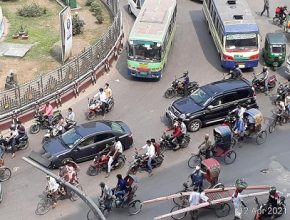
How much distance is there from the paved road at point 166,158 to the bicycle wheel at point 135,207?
0.21 m

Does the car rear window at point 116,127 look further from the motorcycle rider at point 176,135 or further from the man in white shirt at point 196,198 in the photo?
the man in white shirt at point 196,198

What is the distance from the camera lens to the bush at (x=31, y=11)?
1469 inches

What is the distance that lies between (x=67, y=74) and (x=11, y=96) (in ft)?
11.5

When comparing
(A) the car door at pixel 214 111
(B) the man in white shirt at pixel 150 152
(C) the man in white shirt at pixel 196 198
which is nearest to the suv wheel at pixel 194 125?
(A) the car door at pixel 214 111

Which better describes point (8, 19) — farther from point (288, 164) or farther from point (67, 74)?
point (288, 164)

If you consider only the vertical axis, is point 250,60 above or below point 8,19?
above

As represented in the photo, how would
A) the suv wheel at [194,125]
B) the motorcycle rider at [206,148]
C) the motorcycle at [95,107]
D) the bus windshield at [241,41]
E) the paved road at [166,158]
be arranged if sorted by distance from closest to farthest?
the paved road at [166,158] → the motorcycle rider at [206,148] → the suv wheel at [194,125] → the motorcycle at [95,107] → the bus windshield at [241,41]

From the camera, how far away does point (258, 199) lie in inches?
826

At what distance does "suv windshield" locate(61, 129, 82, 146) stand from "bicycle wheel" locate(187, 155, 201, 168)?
14.8ft

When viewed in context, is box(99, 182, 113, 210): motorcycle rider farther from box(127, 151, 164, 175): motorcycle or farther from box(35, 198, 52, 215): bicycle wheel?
box(127, 151, 164, 175): motorcycle

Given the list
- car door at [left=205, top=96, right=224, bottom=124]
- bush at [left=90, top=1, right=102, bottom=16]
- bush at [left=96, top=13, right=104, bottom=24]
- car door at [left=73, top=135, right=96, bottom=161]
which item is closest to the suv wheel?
car door at [left=205, top=96, right=224, bottom=124]

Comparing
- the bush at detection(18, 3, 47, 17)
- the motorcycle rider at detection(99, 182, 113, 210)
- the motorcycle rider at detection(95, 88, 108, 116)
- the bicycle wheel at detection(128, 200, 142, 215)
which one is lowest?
the bush at detection(18, 3, 47, 17)

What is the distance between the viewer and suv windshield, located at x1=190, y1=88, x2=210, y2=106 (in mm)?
25630

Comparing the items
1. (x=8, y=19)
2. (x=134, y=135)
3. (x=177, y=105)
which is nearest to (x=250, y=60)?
(x=177, y=105)
